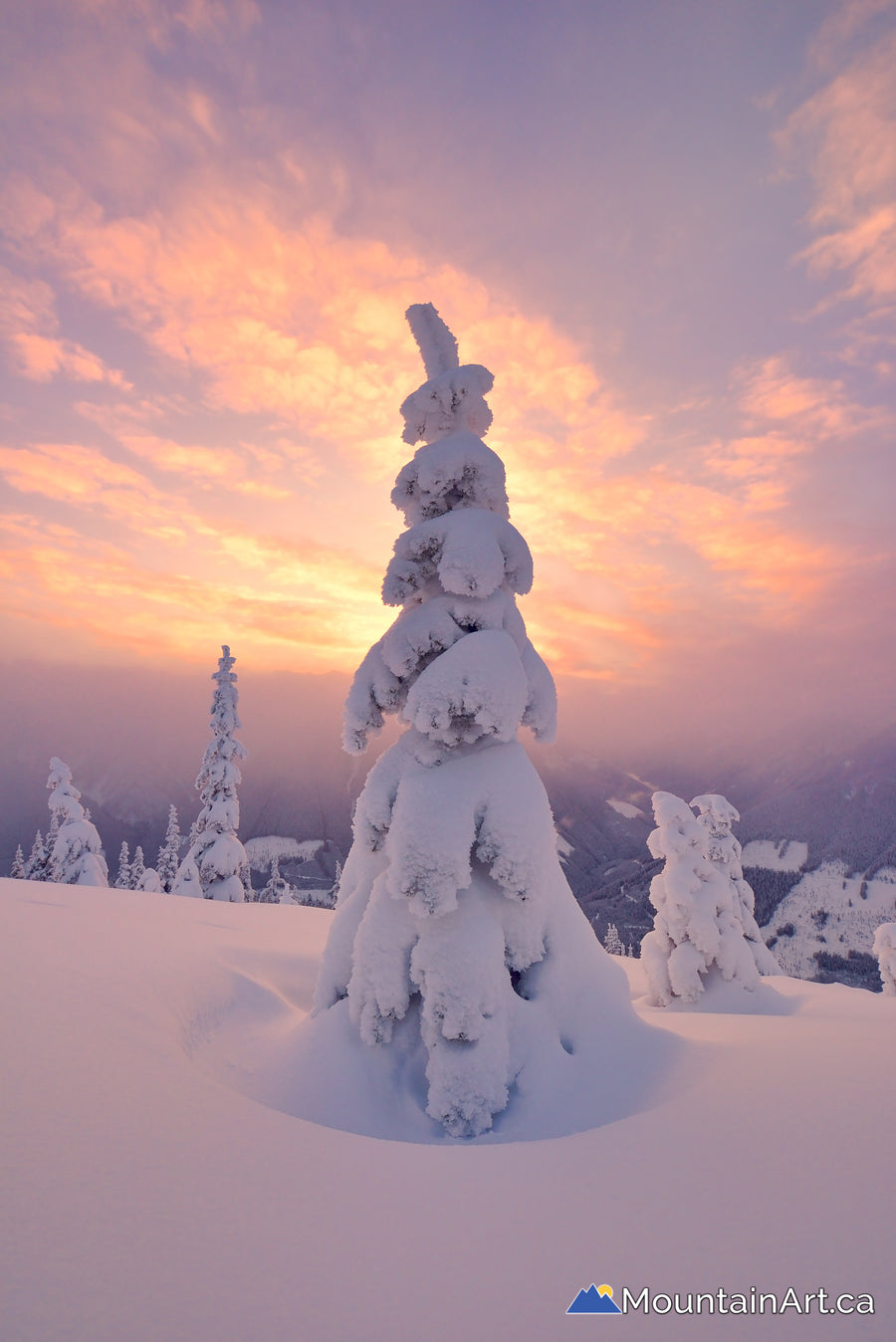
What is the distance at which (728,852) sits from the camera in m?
22.2

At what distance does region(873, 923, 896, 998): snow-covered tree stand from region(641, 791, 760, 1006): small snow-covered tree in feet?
31.3

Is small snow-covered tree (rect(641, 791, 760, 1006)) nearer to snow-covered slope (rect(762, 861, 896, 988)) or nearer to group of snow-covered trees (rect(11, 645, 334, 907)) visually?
group of snow-covered trees (rect(11, 645, 334, 907))

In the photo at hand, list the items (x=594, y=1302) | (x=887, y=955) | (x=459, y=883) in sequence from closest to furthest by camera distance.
A: (x=594, y=1302)
(x=459, y=883)
(x=887, y=955)

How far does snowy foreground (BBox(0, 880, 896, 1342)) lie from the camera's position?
2188mm

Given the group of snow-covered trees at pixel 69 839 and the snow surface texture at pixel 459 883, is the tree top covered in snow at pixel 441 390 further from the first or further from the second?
the group of snow-covered trees at pixel 69 839

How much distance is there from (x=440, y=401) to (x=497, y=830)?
6.11 metres

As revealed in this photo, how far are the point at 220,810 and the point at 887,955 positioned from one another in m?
29.0

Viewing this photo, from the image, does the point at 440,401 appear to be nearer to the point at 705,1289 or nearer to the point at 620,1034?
the point at 620,1034

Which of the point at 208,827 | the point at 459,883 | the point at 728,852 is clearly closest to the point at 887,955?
the point at 728,852

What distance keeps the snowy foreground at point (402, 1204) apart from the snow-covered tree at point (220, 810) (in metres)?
22.8

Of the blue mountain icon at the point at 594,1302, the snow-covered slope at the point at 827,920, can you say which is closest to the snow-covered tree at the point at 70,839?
the blue mountain icon at the point at 594,1302

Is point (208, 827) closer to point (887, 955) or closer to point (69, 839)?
point (69, 839)

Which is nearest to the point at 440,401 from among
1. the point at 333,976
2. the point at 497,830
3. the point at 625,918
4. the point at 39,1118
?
the point at 497,830

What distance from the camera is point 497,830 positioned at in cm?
657
